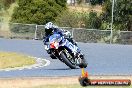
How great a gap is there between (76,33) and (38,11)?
815 centimetres

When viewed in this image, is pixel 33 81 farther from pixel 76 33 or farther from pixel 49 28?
pixel 76 33

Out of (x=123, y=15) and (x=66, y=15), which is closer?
(x=123, y=15)

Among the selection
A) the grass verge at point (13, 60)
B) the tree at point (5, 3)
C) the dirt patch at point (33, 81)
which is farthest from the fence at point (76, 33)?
the dirt patch at point (33, 81)

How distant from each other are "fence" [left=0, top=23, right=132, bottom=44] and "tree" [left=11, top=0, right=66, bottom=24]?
3.90m

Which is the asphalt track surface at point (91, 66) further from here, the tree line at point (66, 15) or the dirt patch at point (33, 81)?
the tree line at point (66, 15)

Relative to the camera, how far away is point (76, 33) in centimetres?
4447

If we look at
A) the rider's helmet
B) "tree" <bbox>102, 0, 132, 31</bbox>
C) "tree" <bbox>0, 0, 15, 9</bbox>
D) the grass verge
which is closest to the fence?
"tree" <bbox>102, 0, 132, 31</bbox>

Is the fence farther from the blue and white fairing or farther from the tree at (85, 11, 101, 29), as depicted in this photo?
the blue and white fairing

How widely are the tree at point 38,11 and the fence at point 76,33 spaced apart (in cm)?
390

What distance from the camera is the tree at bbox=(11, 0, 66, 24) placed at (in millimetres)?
50906

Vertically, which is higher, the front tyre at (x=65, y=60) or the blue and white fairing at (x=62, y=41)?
the blue and white fairing at (x=62, y=41)

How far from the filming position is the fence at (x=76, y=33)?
4357 cm

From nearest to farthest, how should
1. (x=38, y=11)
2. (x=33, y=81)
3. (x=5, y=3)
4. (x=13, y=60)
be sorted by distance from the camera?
(x=33, y=81) < (x=13, y=60) < (x=38, y=11) < (x=5, y=3)

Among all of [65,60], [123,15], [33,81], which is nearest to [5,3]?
[123,15]
